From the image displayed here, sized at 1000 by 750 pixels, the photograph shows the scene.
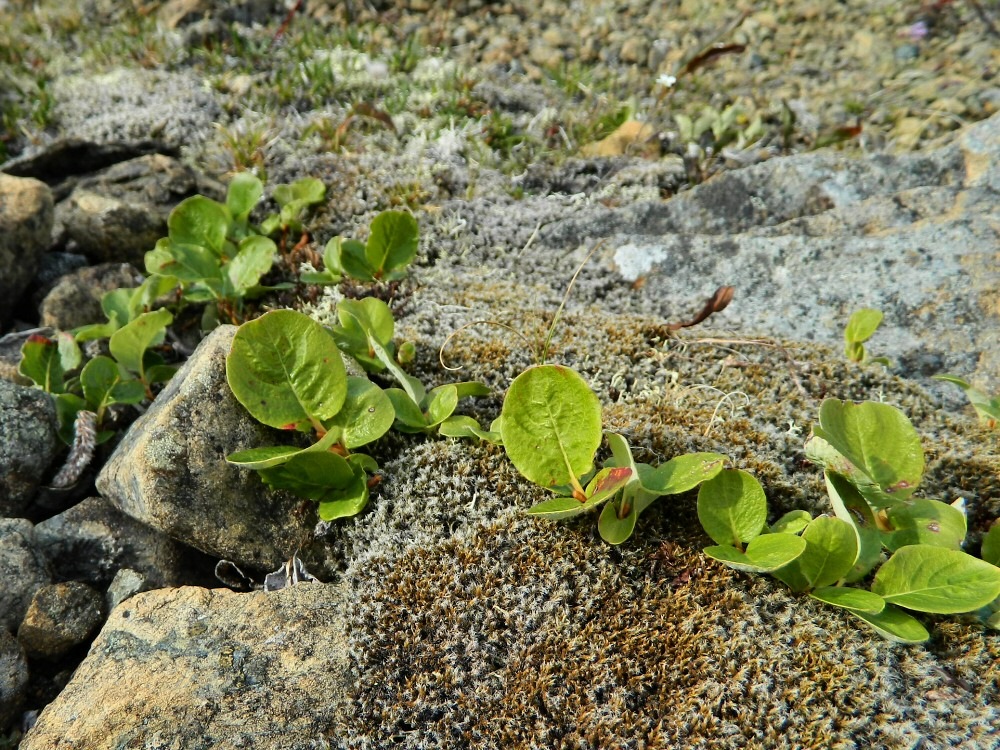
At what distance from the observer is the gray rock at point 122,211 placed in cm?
417

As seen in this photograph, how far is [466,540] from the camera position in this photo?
2527 mm

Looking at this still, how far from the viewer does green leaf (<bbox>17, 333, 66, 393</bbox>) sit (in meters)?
3.31

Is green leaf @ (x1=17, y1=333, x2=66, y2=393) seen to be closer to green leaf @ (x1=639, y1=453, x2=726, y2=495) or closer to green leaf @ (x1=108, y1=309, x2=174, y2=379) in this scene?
green leaf @ (x1=108, y1=309, x2=174, y2=379)

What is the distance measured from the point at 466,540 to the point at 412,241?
1.60 meters

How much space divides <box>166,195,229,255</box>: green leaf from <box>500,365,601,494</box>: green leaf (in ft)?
6.94

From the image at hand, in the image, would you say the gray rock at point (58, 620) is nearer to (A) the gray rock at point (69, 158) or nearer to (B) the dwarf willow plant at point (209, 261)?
(B) the dwarf willow plant at point (209, 261)

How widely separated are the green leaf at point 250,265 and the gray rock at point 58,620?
5.00ft

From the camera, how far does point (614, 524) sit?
2426 millimetres

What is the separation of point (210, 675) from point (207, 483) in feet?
2.26

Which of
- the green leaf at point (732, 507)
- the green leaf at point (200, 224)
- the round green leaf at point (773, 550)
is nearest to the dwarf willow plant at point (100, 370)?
the green leaf at point (200, 224)

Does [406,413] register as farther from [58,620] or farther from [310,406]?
[58,620]

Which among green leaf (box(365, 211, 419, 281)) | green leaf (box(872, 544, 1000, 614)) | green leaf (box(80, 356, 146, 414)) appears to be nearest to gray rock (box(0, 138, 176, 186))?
green leaf (box(80, 356, 146, 414))

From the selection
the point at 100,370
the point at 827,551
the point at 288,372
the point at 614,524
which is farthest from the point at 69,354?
the point at 827,551

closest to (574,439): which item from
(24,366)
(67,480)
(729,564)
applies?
(729,564)
